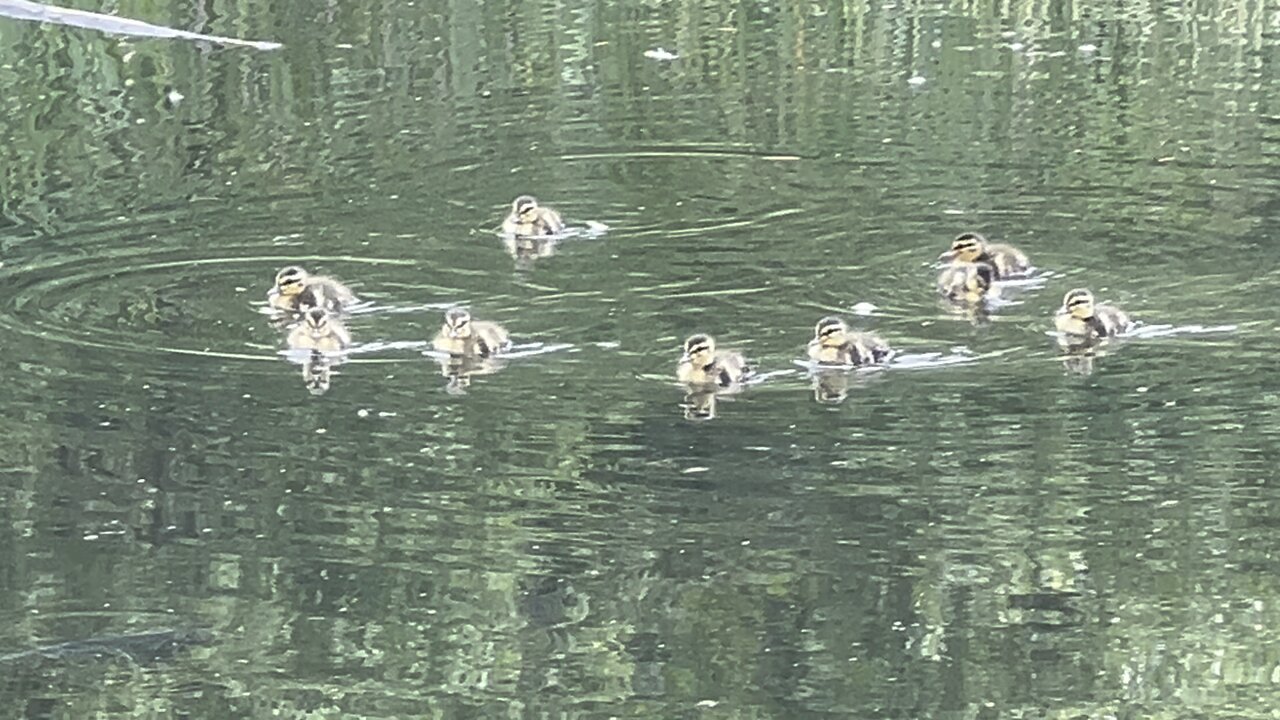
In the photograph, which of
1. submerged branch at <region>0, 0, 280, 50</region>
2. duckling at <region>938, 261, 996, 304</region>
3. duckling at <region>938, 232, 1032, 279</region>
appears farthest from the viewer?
duckling at <region>938, 232, 1032, 279</region>

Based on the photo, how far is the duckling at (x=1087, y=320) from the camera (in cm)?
735

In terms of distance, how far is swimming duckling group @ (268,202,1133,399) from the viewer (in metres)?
7.03

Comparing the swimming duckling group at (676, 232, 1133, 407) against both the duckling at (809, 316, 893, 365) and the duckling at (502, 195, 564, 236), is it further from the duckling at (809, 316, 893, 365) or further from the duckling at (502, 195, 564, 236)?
the duckling at (502, 195, 564, 236)

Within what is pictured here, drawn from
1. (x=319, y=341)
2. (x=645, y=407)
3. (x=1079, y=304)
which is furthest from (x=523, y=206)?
(x=1079, y=304)

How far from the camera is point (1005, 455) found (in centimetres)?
647

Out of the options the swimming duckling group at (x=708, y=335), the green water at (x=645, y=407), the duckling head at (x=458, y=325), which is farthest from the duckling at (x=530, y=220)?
the duckling head at (x=458, y=325)

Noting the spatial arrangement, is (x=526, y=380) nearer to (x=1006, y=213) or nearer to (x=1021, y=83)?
(x=1006, y=213)

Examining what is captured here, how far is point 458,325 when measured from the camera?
7.27m

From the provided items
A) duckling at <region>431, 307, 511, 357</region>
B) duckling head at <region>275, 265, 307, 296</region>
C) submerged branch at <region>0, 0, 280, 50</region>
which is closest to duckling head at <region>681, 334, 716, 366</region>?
duckling at <region>431, 307, 511, 357</region>

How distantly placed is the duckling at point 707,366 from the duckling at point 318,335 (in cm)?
100

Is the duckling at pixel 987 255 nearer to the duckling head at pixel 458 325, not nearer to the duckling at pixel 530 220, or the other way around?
the duckling at pixel 530 220

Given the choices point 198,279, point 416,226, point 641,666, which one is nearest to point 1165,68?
point 416,226

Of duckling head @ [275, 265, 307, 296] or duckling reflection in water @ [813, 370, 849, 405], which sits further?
duckling head @ [275, 265, 307, 296]

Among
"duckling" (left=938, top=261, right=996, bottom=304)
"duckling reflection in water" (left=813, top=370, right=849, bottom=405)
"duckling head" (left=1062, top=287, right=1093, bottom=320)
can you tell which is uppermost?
"duckling" (left=938, top=261, right=996, bottom=304)
